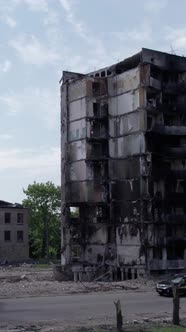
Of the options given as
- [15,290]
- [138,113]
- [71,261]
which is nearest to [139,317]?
[15,290]

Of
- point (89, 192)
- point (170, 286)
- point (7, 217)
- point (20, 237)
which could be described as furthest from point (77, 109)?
point (20, 237)

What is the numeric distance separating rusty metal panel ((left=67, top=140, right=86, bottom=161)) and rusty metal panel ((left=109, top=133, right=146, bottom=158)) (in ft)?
11.0

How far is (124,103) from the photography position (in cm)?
7519

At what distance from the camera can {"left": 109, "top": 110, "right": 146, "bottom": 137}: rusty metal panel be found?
2830 inches

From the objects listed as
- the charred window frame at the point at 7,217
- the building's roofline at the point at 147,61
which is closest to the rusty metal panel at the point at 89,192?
the building's roofline at the point at 147,61

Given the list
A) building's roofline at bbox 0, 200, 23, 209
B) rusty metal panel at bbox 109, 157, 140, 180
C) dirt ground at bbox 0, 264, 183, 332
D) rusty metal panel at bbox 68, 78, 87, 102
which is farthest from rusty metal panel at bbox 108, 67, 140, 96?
building's roofline at bbox 0, 200, 23, 209

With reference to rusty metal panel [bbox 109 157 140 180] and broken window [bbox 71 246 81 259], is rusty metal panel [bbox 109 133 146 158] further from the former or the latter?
broken window [bbox 71 246 81 259]

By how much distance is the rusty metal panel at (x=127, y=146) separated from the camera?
236 ft

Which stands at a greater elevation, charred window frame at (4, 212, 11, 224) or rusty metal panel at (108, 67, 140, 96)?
rusty metal panel at (108, 67, 140, 96)

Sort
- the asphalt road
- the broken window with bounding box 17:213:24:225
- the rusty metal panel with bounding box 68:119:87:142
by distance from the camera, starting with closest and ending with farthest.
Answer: the asphalt road → the rusty metal panel with bounding box 68:119:87:142 → the broken window with bounding box 17:213:24:225

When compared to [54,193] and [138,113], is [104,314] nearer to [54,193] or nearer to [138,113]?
[138,113]

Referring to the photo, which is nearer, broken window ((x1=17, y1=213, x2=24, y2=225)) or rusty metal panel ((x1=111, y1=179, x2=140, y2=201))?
rusty metal panel ((x1=111, y1=179, x2=140, y2=201))

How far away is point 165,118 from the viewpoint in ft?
244

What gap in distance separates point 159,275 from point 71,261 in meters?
13.9
